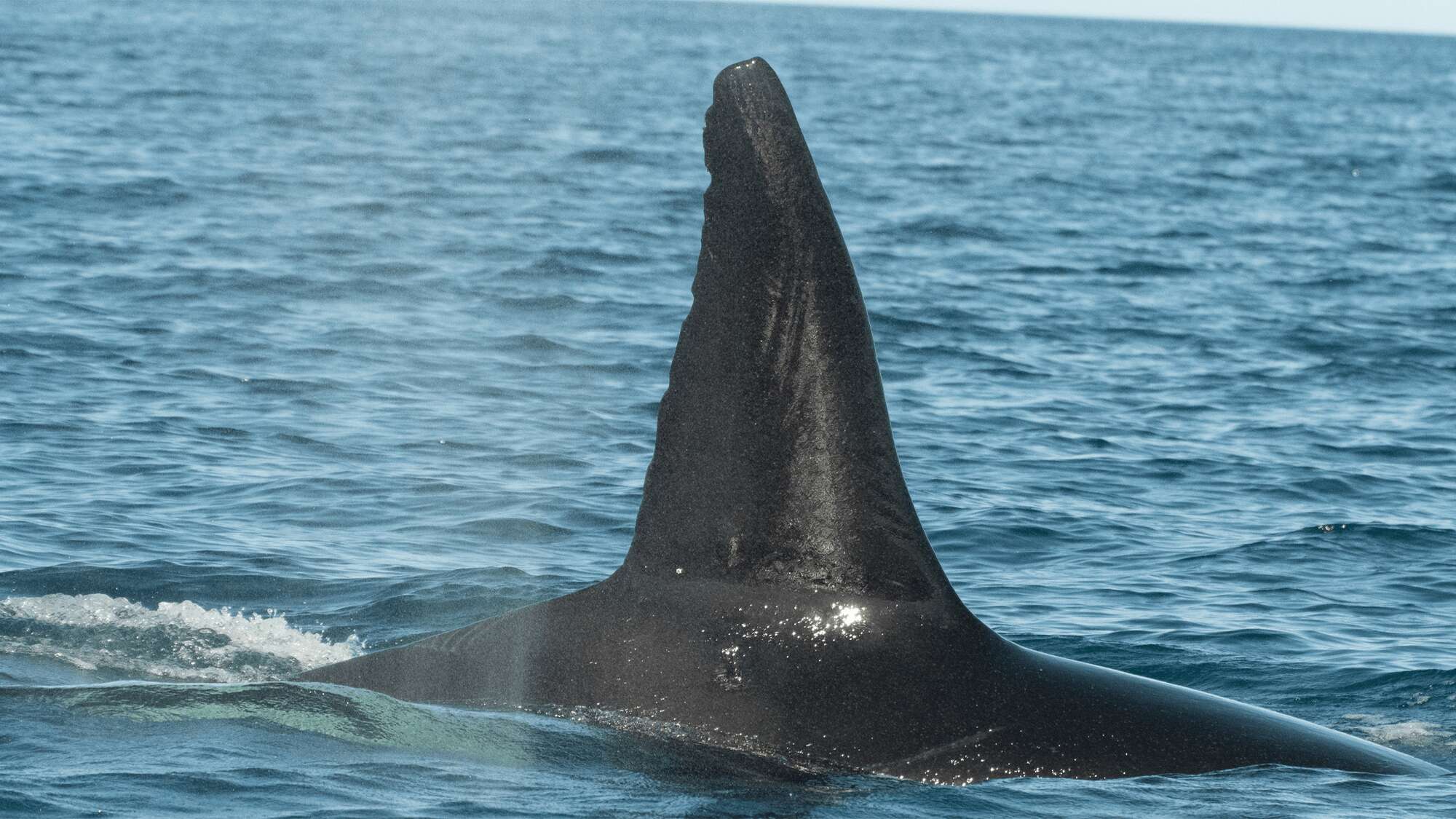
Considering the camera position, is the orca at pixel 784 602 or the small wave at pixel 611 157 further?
the small wave at pixel 611 157

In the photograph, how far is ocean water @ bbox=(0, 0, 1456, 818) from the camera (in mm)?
6613

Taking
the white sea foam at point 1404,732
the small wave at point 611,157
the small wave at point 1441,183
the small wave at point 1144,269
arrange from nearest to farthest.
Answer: the white sea foam at point 1404,732 < the small wave at point 1144,269 < the small wave at point 611,157 < the small wave at point 1441,183

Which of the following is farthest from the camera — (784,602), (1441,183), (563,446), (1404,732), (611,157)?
(1441,183)

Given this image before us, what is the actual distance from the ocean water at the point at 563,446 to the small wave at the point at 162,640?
0.12 ft

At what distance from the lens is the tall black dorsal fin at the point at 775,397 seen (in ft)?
20.1

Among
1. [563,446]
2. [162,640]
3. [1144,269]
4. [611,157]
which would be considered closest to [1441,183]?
[611,157]

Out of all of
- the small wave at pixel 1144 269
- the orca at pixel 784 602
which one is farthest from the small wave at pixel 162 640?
the small wave at pixel 1144 269

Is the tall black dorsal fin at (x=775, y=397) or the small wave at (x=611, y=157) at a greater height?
the small wave at (x=611, y=157)

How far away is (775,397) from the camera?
20.5 feet

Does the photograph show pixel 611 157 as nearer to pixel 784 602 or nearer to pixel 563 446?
pixel 563 446

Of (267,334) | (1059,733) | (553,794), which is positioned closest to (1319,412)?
(267,334)

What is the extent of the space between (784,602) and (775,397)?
29.9 inches

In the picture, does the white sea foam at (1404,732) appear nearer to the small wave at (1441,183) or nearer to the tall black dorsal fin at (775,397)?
the tall black dorsal fin at (775,397)

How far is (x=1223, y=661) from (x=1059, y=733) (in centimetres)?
368
